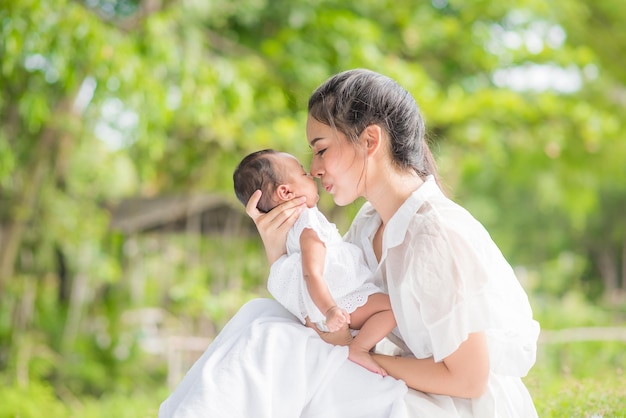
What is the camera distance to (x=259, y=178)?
211 cm

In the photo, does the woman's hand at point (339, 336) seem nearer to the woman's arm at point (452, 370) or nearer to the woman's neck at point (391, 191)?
the woman's arm at point (452, 370)

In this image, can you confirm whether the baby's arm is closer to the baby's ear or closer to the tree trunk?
the baby's ear

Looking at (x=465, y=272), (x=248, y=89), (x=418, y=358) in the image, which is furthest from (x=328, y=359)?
(x=248, y=89)

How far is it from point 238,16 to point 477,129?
2.72m

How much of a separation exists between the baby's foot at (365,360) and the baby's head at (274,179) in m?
0.47

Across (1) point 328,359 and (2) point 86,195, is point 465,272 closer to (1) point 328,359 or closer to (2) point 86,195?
(1) point 328,359

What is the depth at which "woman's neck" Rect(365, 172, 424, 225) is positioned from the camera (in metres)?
1.92

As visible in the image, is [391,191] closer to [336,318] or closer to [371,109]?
[371,109]

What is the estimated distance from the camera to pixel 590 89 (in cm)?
1128

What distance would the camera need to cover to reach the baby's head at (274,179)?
2076mm

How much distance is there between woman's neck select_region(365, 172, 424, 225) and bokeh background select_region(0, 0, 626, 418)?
296 centimetres

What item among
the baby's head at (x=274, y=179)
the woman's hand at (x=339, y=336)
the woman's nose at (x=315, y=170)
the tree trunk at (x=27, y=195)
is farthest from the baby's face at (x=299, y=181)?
the tree trunk at (x=27, y=195)

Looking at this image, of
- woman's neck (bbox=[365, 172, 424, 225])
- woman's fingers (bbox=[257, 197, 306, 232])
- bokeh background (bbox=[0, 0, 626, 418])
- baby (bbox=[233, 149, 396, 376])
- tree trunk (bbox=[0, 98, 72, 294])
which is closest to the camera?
baby (bbox=[233, 149, 396, 376])

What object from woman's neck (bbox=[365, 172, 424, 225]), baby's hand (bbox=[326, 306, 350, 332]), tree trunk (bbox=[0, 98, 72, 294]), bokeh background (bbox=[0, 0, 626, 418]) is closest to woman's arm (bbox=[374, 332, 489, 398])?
baby's hand (bbox=[326, 306, 350, 332])
